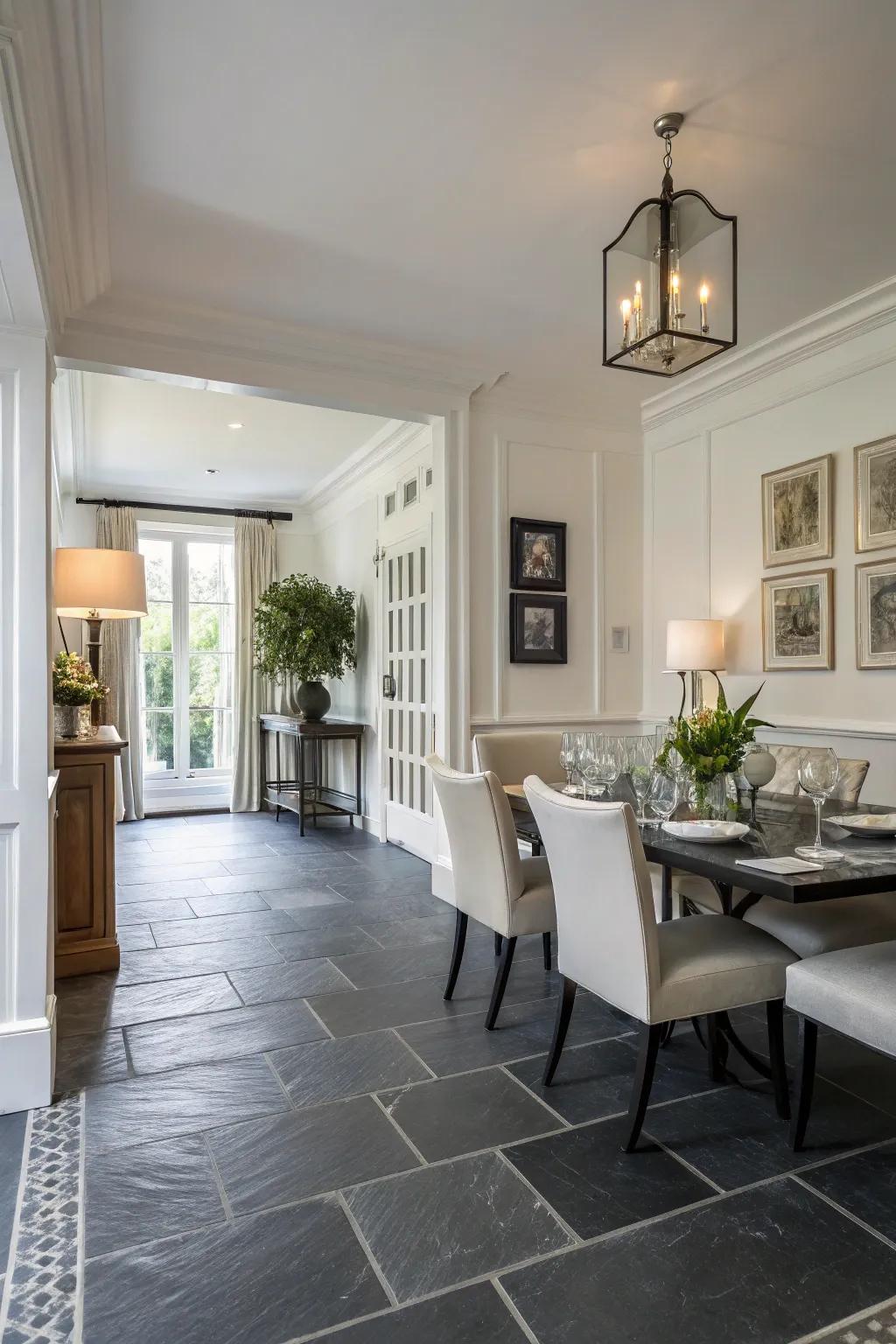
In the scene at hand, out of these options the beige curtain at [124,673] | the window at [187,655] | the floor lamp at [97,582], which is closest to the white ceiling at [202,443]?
the beige curtain at [124,673]

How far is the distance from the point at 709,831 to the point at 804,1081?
2.08ft

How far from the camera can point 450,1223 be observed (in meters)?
1.83

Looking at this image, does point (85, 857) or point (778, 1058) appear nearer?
point (778, 1058)

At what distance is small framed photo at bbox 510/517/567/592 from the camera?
4664 millimetres

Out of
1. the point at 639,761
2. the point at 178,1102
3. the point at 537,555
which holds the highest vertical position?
the point at 537,555

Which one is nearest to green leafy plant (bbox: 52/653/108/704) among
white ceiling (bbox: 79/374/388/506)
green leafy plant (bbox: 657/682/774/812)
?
white ceiling (bbox: 79/374/388/506)

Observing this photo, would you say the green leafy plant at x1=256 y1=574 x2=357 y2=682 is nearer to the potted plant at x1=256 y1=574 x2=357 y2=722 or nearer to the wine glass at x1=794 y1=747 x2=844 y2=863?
the potted plant at x1=256 y1=574 x2=357 y2=722

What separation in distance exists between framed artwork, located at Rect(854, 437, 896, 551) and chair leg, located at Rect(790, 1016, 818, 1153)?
87.4 inches

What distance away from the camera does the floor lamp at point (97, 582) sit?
3.59 m

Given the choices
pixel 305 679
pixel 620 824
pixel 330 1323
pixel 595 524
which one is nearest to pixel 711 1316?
pixel 330 1323

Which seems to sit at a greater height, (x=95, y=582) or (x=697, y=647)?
(x=95, y=582)

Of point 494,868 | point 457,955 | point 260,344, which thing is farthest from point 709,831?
point 260,344

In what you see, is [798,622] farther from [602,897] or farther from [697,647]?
[602,897]

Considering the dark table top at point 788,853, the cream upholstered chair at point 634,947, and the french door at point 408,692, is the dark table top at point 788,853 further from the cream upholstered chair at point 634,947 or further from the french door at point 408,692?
the french door at point 408,692
